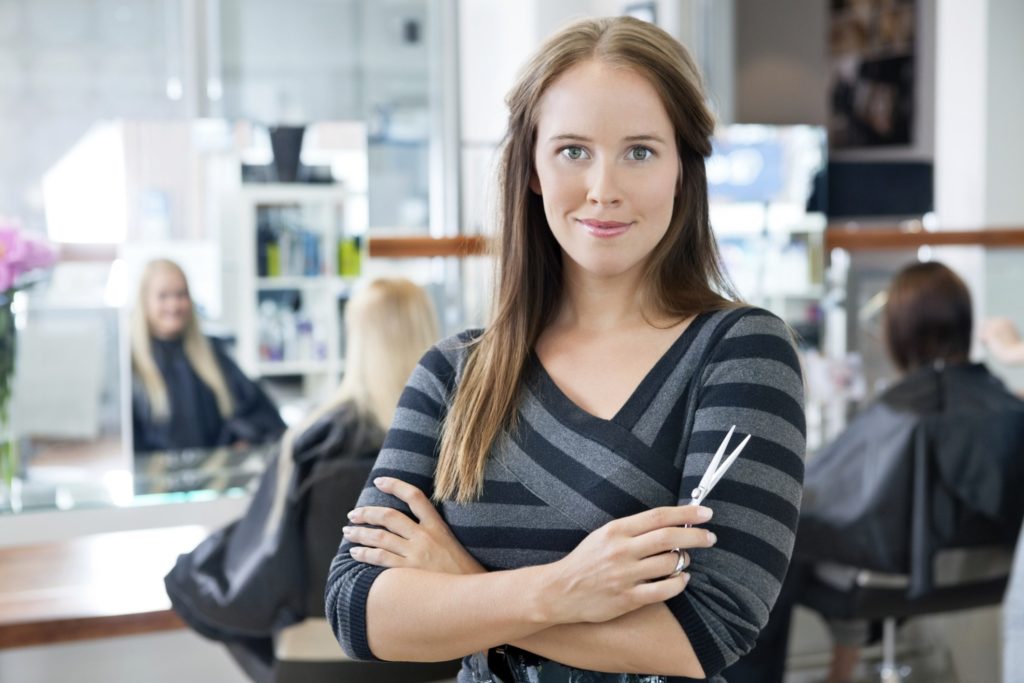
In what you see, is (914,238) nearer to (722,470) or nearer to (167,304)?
(167,304)

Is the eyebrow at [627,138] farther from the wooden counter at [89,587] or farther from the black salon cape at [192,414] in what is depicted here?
the black salon cape at [192,414]

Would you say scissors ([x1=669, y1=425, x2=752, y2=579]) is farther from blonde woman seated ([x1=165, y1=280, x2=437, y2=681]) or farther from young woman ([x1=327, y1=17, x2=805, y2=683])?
blonde woman seated ([x1=165, y1=280, x2=437, y2=681])

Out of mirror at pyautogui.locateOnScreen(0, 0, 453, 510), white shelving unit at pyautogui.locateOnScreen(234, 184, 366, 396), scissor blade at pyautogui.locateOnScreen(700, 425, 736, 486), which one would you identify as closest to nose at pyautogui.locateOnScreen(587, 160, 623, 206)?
scissor blade at pyautogui.locateOnScreen(700, 425, 736, 486)

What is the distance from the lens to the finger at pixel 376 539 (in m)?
1.14

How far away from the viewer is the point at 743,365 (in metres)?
1.10

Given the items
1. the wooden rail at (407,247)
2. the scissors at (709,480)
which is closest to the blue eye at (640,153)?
the scissors at (709,480)

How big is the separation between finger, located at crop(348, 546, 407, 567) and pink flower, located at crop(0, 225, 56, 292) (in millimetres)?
1592

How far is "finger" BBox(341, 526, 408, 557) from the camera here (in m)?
1.14

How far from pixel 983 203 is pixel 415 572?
3.70m

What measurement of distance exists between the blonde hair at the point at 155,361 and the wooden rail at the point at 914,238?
1859 millimetres

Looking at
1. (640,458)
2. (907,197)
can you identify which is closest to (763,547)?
(640,458)

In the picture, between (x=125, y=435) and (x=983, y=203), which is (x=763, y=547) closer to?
(x=125, y=435)

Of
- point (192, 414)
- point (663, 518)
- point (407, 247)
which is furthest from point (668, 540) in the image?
point (407, 247)

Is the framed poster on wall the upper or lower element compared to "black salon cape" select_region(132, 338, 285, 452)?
upper
